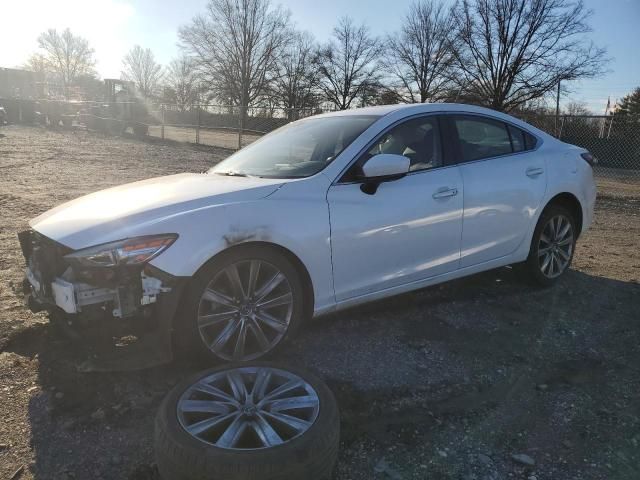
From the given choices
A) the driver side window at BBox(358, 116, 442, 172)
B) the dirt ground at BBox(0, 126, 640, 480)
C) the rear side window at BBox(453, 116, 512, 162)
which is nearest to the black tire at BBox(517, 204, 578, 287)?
the dirt ground at BBox(0, 126, 640, 480)

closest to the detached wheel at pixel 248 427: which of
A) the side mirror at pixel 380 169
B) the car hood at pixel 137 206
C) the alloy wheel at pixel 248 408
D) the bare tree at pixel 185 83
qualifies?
the alloy wheel at pixel 248 408

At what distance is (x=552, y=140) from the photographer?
468cm

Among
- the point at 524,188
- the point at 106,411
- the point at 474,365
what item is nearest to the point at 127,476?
the point at 106,411

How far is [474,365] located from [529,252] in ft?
5.26

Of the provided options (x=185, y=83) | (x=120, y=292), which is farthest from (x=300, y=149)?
(x=185, y=83)

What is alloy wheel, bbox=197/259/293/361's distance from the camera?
2889 millimetres

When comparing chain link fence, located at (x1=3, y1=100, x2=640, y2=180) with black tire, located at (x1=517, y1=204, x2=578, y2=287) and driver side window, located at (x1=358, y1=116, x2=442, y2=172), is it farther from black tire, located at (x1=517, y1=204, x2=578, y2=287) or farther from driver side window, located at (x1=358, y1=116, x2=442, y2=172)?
driver side window, located at (x1=358, y1=116, x2=442, y2=172)

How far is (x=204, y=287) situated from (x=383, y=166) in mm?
1357

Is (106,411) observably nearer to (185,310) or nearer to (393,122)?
(185,310)

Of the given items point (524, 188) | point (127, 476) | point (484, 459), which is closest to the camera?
point (127, 476)

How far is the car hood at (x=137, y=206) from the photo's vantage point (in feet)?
9.11

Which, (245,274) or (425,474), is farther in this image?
(245,274)

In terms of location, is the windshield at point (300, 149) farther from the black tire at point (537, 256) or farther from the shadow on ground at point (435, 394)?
the black tire at point (537, 256)

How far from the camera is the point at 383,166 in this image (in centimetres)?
333
